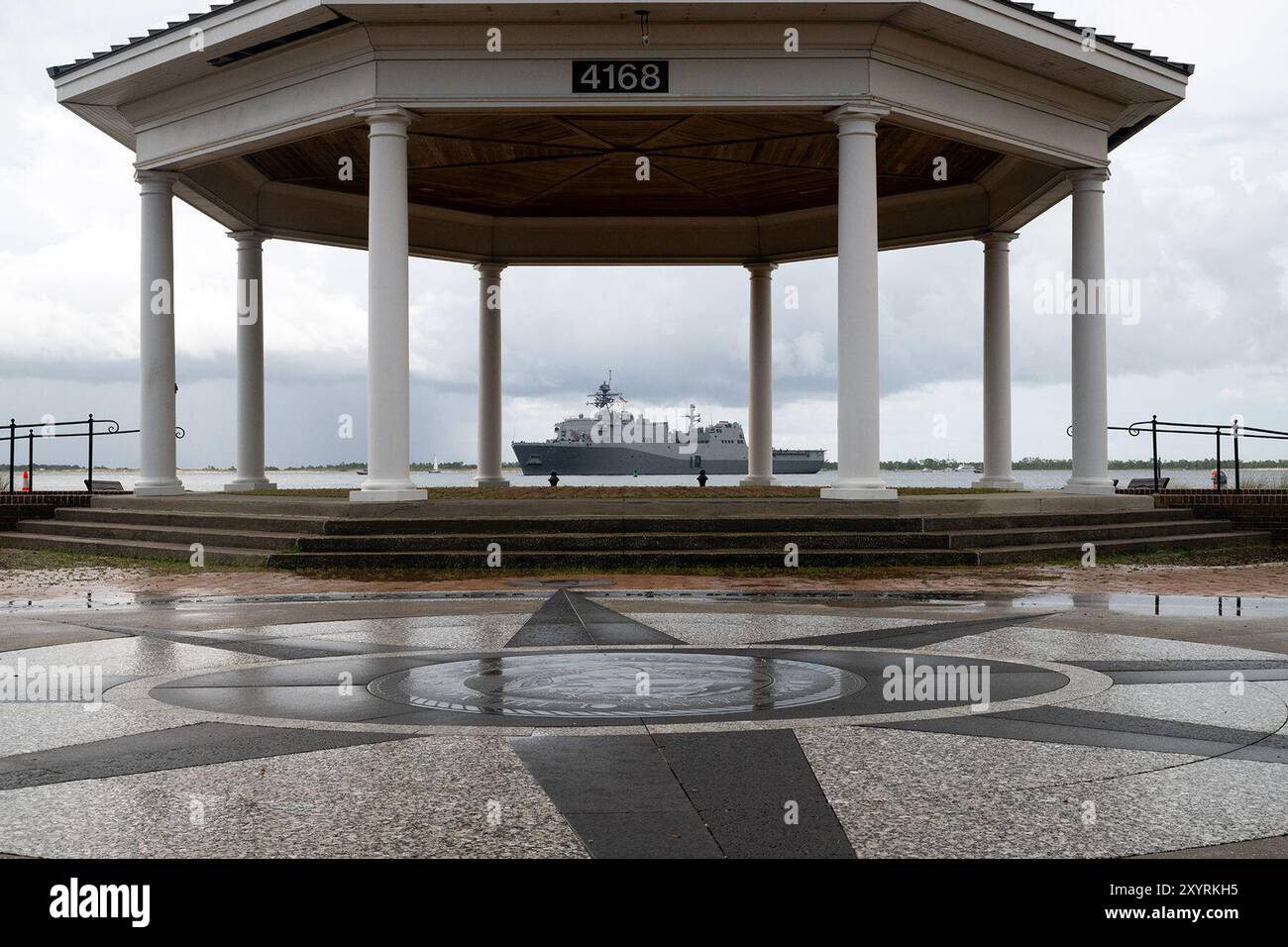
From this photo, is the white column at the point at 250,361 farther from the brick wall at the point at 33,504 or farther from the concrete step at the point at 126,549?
the concrete step at the point at 126,549

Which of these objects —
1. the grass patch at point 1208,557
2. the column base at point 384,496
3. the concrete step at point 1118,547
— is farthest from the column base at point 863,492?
the column base at point 384,496

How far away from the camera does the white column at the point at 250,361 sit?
24.0m

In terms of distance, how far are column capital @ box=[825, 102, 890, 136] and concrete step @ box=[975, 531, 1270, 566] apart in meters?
6.27

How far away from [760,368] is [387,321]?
506 inches

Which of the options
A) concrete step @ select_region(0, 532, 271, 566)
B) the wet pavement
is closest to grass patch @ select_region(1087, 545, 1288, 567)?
the wet pavement

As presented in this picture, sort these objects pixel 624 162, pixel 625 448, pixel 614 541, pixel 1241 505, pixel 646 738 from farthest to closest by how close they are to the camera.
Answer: pixel 625 448 < pixel 624 162 < pixel 1241 505 < pixel 614 541 < pixel 646 738

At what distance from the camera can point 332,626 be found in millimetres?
10000

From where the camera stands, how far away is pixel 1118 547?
58.2 feet

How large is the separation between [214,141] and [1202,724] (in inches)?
693

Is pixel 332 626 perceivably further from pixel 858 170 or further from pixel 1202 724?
pixel 858 170

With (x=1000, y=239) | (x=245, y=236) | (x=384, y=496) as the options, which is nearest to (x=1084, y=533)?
(x=1000, y=239)

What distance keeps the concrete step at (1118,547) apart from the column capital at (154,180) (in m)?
15.0

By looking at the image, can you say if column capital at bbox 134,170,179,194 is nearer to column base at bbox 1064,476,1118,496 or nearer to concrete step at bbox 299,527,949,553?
concrete step at bbox 299,527,949,553

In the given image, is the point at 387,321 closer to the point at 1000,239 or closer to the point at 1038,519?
the point at 1038,519
